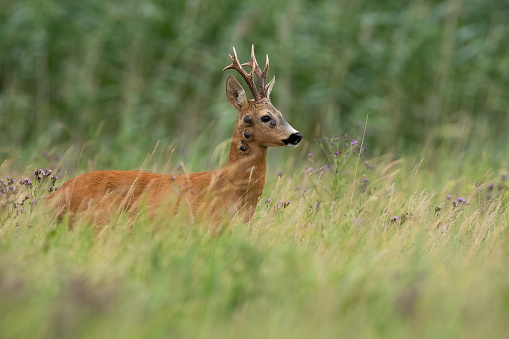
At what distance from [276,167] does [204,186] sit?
1.77m

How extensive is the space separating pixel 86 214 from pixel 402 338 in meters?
2.31

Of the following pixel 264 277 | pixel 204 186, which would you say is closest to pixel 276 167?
pixel 204 186

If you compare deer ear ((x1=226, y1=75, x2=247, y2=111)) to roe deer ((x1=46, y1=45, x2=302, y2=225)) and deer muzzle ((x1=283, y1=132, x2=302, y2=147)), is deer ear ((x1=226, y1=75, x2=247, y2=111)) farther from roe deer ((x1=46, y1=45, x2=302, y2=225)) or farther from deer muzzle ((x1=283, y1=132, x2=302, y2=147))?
deer muzzle ((x1=283, y1=132, x2=302, y2=147))

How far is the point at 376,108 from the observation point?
9.21 metres

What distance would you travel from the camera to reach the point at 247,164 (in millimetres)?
4871

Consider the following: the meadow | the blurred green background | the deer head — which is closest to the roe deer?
the deer head

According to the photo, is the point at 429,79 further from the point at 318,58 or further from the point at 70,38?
the point at 70,38

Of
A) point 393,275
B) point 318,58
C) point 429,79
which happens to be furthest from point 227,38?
point 393,275

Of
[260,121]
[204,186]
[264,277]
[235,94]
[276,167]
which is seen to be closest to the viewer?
[264,277]

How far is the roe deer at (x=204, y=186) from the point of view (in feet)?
15.0

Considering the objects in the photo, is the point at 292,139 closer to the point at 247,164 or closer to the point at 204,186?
the point at 247,164

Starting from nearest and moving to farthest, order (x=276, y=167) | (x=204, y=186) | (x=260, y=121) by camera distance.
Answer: (x=204, y=186) → (x=260, y=121) → (x=276, y=167)

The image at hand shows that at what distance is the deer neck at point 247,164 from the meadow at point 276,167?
18cm

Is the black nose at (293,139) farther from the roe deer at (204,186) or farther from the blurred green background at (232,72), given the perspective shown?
the blurred green background at (232,72)
